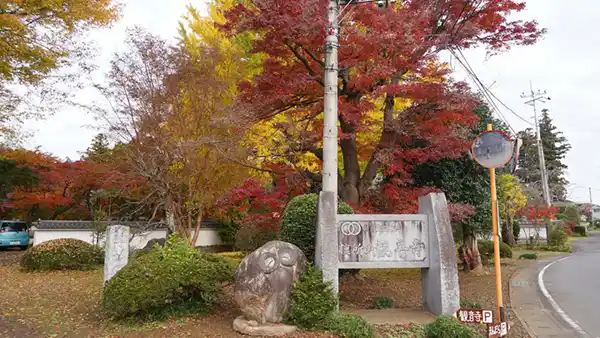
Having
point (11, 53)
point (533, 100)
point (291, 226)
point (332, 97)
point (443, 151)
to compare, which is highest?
point (533, 100)

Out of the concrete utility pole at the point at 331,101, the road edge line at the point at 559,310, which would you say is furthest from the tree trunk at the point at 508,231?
the concrete utility pole at the point at 331,101

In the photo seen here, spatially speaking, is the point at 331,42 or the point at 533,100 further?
the point at 533,100

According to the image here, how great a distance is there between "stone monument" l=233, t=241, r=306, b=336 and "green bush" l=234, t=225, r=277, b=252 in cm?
687

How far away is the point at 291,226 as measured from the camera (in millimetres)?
8156

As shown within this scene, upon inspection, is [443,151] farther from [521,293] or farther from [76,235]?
[76,235]

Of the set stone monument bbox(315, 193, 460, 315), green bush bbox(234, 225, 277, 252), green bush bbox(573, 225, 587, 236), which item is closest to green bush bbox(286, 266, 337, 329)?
stone monument bbox(315, 193, 460, 315)

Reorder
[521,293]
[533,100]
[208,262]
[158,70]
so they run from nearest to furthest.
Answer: [208,262] < [521,293] < [158,70] < [533,100]

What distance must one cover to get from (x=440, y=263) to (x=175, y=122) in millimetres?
8989

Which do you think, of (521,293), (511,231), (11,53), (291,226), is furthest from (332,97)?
(511,231)

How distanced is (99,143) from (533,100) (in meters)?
36.6

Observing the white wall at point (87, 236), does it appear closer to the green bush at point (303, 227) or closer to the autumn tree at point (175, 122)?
the autumn tree at point (175, 122)

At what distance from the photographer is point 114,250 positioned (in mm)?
8141

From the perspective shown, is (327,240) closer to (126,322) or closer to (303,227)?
(303,227)

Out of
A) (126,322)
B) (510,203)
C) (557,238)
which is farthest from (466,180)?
(557,238)
